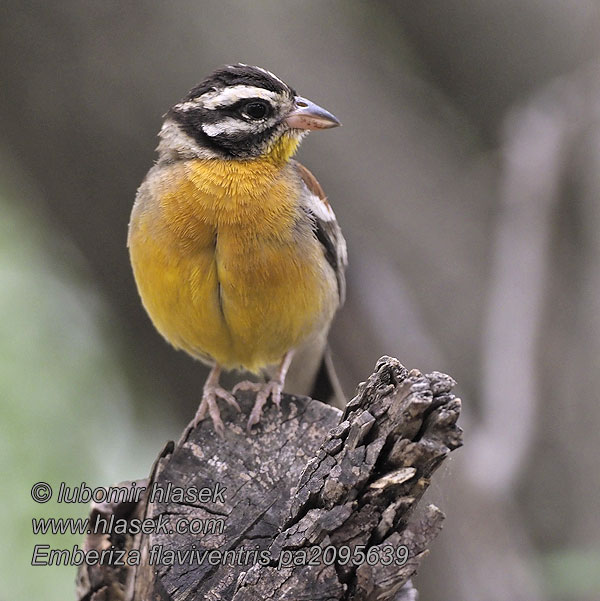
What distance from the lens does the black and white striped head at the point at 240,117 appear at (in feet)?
19.4

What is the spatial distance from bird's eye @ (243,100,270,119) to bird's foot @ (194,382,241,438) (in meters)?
1.88

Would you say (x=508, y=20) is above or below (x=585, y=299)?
above

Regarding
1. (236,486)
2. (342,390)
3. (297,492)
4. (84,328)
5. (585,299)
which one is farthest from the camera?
(585,299)

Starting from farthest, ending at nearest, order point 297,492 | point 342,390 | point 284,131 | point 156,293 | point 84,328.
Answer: point 84,328, point 342,390, point 284,131, point 156,293, point 297,492

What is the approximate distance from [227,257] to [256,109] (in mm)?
1182

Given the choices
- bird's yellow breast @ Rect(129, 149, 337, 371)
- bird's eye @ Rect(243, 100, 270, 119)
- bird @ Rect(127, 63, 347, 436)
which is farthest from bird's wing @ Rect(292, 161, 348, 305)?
bird's eye @ Rect(243, 100, 270, 119)

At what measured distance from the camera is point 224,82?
5918 millimetres

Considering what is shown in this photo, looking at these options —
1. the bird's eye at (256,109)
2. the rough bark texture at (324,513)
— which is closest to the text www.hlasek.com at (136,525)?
the rough bark texture at (324,513)

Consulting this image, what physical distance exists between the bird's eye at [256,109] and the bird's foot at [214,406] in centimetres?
188

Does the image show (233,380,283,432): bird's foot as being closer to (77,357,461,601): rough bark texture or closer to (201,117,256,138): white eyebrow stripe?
(77,357,461,601): rough bark texture

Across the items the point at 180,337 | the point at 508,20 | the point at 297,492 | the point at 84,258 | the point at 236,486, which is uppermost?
the point at 508,20

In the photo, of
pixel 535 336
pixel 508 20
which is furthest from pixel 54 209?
pixel 508 20

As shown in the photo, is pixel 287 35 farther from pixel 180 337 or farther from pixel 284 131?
pixel 180 337

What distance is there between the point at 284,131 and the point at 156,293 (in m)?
1.46
